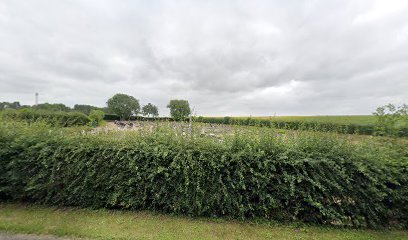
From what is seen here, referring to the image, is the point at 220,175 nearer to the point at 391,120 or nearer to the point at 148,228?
the point at 148,228

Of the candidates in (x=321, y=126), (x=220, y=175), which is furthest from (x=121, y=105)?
(x=321, y=126)

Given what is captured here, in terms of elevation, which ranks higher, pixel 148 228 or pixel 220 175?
pixel 220 175

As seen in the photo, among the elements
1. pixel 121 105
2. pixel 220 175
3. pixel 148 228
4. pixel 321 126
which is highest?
pixel 121 105

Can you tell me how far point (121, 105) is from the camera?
72750 millimetres

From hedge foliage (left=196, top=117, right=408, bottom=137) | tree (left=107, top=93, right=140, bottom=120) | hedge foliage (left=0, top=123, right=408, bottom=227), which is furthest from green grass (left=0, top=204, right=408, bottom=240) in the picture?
tree (left=107, top=93, right=140, bottom=120)

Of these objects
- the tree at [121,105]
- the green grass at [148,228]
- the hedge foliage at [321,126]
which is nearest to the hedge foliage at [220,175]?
the green grass at [148,228]

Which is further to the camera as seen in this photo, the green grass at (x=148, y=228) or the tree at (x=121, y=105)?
the tree at (x=121, y=105)

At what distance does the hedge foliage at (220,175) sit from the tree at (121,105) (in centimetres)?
7185

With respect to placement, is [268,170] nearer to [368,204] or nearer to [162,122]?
[368,204]

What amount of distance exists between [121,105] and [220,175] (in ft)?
255

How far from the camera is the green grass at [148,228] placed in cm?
341

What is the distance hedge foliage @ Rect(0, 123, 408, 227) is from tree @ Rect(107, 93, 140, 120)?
71847mm

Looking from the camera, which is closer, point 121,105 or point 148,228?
point 148,228

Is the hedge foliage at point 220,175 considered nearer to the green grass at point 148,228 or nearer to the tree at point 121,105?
the green grass at point 148,228
